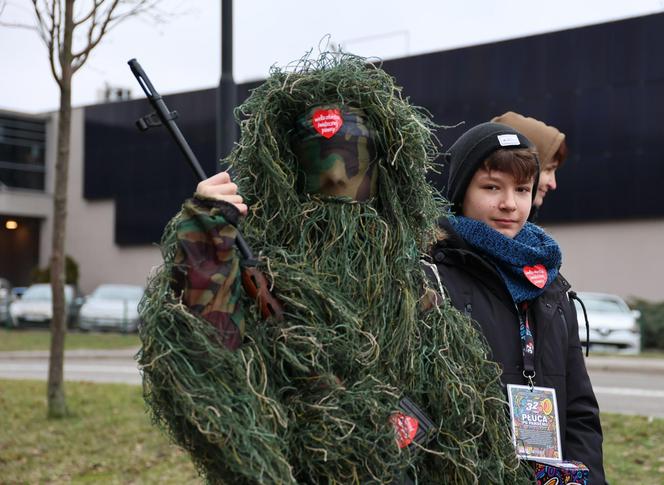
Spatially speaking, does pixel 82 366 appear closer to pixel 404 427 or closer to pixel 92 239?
pixel 404 427

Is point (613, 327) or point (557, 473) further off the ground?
point (557, 473)

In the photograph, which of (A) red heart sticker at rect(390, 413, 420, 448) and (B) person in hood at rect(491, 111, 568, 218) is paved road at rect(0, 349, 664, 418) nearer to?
(B) person in hood at rect(491, 111, 568, 218)

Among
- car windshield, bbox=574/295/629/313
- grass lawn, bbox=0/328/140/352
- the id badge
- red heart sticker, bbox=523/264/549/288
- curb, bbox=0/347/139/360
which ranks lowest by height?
grass lawn, bbox=0/328/140/352

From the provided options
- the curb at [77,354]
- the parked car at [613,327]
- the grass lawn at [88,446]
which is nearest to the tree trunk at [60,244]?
the grass lawn at [88,446]

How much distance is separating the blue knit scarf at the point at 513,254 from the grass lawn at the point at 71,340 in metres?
15.5

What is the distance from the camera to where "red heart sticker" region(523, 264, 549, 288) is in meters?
2.44

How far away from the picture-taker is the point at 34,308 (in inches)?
904

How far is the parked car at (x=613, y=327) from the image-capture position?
1680 cm

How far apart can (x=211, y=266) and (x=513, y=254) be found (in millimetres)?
976

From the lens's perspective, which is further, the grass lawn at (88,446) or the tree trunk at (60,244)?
the tree trunk at (60,244)

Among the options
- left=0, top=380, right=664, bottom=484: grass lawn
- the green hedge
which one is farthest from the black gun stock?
the green hedge

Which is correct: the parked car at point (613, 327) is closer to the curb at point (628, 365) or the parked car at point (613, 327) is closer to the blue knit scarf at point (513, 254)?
the curb at point (628, 365)

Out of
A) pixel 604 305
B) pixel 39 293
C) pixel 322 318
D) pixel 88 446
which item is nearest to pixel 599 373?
pixel 604 305

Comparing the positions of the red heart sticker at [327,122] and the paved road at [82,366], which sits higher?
the red heart sticker at [327,122]
